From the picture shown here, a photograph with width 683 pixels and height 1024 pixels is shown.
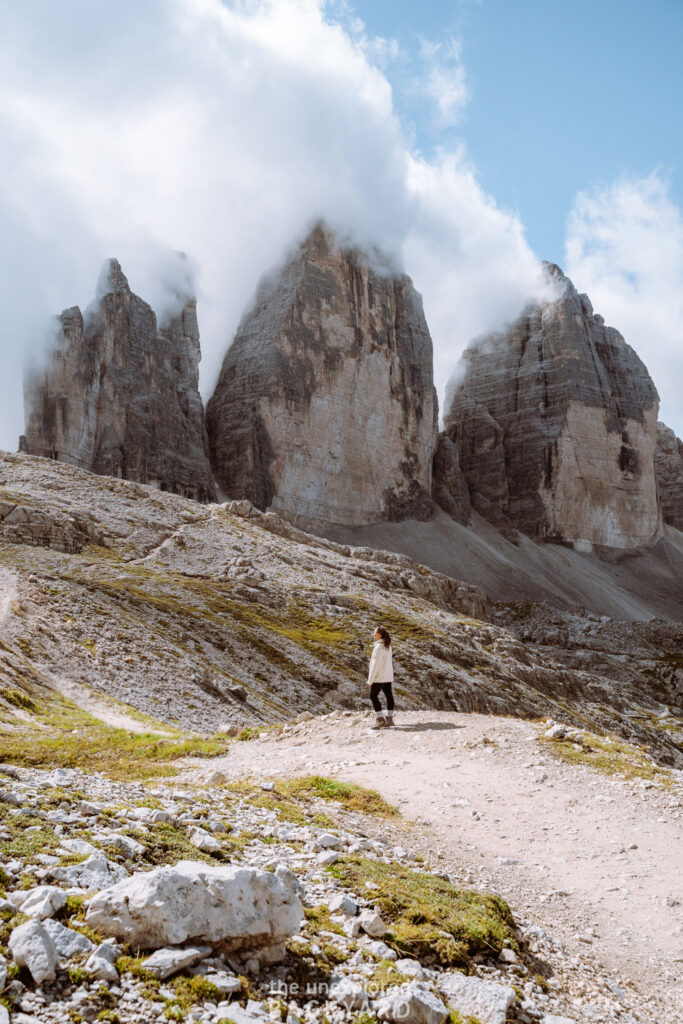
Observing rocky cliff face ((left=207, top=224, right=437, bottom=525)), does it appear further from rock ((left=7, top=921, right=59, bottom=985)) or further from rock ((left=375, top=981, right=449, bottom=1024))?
rock ((left=7, top=921, right=59, bottom=985))

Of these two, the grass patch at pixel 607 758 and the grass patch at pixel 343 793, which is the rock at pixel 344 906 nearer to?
the grass patch at pixel 343 793

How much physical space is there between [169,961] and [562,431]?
15480cm

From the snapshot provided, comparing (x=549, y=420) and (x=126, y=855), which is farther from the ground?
(x=549, y=420)

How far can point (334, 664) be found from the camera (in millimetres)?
44656

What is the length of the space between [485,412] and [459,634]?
107 meters

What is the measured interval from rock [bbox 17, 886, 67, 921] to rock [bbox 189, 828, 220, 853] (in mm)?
2525

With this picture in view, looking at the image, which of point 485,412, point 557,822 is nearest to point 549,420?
point 485,412

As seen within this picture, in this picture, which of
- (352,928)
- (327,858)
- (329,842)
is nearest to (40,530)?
(329,842)

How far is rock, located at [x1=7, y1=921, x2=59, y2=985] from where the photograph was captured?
4.93m

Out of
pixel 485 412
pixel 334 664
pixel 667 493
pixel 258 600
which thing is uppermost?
pixel 485 412

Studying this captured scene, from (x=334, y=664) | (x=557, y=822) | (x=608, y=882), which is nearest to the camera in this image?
(x=608, y=882)

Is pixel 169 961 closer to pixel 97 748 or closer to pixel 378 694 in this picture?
pixel 97 748

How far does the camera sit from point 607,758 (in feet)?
54.1

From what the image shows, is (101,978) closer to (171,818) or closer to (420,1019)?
(420,1019)
